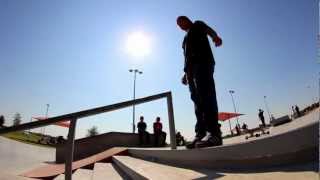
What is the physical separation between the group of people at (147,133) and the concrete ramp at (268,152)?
841 centimetres

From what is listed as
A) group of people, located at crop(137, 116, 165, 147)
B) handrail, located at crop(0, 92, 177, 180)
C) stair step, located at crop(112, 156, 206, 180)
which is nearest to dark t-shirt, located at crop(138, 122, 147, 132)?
group of people, located at crop(137, 116, 165, 147)

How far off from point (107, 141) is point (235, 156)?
34.7 ft

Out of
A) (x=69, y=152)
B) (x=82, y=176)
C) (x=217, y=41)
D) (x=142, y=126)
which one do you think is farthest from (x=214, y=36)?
(x=142, y=126)

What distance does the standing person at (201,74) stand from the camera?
253 centimetres

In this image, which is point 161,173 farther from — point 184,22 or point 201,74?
point 184,22

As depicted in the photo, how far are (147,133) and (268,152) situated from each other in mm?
10492

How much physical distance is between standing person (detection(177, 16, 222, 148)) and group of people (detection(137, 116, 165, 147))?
7401 millimetres

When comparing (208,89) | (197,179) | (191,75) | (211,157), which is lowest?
(197,179)

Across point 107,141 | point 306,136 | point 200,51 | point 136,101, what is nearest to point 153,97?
point 136,101

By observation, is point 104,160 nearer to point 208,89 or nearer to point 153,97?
point 153,97

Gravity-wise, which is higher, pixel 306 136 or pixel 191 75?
pixel 191 75

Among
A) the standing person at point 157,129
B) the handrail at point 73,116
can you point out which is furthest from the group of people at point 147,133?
the handrail at point 73,116

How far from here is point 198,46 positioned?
2875 millimetres

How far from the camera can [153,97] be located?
351 cm
